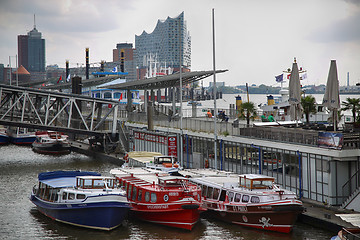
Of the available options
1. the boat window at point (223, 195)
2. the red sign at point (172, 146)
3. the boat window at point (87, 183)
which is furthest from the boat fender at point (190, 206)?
the red sign at point (172, 146)

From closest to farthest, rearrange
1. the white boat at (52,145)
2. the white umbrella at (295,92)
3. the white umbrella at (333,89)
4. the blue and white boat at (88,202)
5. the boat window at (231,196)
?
1. the blue and white boat at (88,202)
2. the boat window at (231,196)
3. the white umbrella at (333,89)
4. the white umbrella at (295,92)
5. the white boat at (52,145)

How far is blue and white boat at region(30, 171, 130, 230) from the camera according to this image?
29.9 m

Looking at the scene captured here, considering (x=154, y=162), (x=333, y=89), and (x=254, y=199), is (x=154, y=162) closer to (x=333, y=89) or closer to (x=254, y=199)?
(x=254, y=199)

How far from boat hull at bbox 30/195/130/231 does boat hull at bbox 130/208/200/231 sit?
183 centimetres

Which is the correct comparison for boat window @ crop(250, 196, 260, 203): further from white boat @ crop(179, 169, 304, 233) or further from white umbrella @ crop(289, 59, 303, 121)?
white umbrella @ crop(289, 59, 303, 121)

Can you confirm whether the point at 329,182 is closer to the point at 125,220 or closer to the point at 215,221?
the point at 215,221

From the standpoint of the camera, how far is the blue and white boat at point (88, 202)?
1178 inches

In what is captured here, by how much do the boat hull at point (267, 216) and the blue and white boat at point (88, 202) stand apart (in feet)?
20.3

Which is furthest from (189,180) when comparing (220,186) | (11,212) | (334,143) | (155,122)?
(155,122)

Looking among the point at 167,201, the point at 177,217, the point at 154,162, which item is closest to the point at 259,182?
the point at 177,217

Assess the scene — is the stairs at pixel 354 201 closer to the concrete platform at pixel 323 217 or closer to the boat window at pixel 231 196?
the concrete platform at pixel 323 217

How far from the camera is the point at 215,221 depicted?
32.7m

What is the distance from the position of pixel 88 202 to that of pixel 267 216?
9.84 meters

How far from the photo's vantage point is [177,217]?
100 feet
